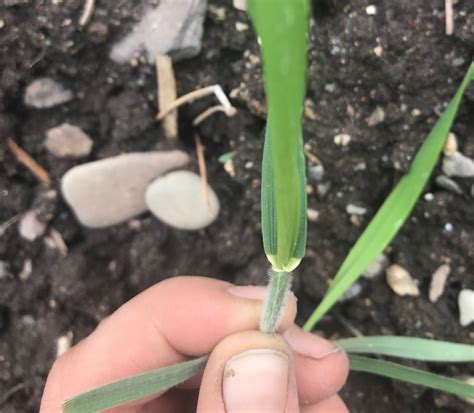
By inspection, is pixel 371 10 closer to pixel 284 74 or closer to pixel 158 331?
pixel 158 331

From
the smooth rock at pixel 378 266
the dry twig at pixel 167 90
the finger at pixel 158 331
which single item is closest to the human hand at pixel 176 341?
the finger at pixel 158 331

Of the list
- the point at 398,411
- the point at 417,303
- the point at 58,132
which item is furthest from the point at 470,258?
the point at 58,132

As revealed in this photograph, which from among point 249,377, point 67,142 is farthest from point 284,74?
point 67,142

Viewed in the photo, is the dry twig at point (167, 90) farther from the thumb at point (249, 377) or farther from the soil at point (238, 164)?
the thumb at point (249, 377)

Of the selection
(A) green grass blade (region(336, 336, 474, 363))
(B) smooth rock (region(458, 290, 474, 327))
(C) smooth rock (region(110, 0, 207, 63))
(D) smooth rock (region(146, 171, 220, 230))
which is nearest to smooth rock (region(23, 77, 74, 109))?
(C) smooth rock (region(110, 0, 207, 63))

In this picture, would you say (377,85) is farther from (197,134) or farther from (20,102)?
(20,102)

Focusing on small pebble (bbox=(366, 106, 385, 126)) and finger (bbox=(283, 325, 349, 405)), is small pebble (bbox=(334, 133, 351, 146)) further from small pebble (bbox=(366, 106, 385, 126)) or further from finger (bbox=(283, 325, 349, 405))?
finger (bbox=(283, 325, 349, 405))
